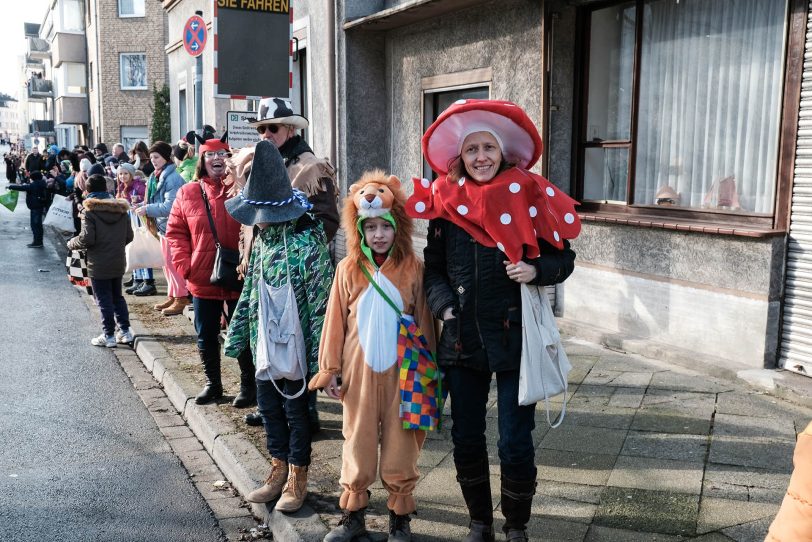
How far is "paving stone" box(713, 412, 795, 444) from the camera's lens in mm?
4797

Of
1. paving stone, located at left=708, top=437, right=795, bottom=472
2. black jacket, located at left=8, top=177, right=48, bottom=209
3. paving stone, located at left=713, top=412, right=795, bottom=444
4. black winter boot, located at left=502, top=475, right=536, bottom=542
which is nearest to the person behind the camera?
black winter boot, located at left=502, top=475, right=536, bottom=542

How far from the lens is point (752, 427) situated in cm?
493

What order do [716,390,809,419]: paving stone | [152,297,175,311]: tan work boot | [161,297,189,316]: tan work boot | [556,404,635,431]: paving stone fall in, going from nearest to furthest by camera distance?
[556,404,635,431]: paving stone, [716,390,809,419]: paving stone, [161,297,189,316]: tan work boot, [152,297,175,311]: tan work boot

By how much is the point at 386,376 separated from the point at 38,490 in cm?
237

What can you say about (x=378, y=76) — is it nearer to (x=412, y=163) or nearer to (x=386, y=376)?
(x=412, y=163)

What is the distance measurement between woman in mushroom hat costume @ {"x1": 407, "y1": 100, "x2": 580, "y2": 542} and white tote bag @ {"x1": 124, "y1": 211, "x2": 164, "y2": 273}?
5976mm

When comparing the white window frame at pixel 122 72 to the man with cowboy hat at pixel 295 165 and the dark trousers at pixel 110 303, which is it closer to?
the dark trousers at pixel 110 303

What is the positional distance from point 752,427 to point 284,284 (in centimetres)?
306

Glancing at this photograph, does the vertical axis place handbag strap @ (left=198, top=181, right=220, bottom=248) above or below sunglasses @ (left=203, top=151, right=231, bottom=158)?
below

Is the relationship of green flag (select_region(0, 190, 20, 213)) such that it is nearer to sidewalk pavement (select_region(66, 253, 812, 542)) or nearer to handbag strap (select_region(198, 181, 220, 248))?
sidewalk pavement (select_region(66, 253, 812, 542))

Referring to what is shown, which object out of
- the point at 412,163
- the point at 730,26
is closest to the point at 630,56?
the point at 730,26

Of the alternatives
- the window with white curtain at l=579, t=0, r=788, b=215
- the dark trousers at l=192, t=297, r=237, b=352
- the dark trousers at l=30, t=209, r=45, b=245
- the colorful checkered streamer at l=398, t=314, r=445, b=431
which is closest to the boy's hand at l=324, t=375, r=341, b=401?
the colorful checkered streamer at l=398, t=314, r=445, b=431

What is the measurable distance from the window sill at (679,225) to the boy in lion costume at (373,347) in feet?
10.7

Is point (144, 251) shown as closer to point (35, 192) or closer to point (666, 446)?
point (666, 446)
